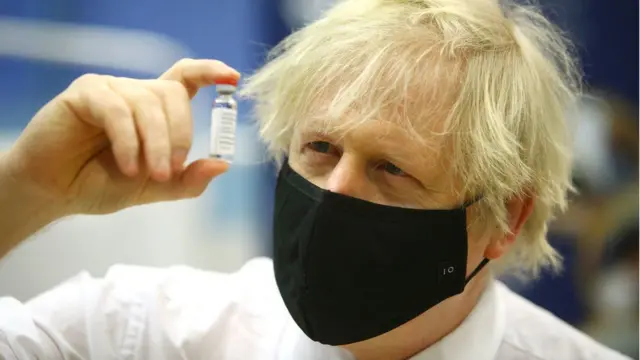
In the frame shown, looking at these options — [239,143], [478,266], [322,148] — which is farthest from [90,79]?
[239,143]

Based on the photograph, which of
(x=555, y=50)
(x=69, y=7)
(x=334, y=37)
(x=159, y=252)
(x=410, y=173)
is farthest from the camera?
(x=159, y=252)

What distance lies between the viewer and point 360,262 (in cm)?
108

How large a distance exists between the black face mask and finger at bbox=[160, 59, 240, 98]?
237 millimetres

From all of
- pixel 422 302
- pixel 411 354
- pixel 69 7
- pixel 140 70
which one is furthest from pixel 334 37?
pixel 69 7

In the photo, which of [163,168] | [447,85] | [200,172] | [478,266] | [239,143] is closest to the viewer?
[163,168]

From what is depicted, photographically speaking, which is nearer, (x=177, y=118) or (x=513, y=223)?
(x=177, y=118)

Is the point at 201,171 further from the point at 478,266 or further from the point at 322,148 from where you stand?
the point at 478,266

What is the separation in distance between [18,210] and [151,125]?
0.29m

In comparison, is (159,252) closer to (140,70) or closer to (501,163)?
(140,70)

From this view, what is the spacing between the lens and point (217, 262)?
194cm

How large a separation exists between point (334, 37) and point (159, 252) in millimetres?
928

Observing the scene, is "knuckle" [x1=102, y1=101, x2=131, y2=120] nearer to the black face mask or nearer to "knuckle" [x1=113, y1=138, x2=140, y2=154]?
"knuckle" [x1=113, y1=138, x2=140, y2=154]

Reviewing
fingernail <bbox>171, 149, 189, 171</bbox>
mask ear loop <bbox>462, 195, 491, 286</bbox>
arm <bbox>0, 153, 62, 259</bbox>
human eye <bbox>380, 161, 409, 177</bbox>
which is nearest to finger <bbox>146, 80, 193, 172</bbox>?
fingernail <bbox>171, 149, 189, 171</bbox>

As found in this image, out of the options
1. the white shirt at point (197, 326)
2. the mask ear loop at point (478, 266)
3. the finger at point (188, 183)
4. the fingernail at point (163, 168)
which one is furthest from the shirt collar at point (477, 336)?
the fingernail at point (163, 168)
